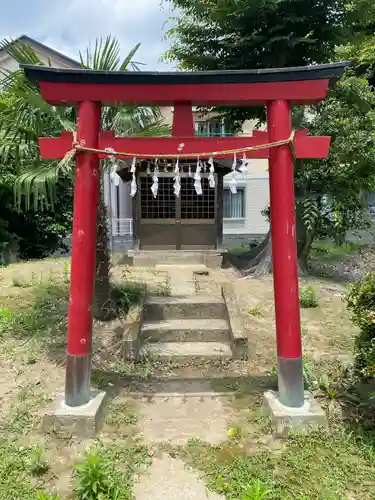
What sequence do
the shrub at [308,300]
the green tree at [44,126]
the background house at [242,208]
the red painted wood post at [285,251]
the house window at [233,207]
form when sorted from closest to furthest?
the red painted wood post at [285,251], the green tree at [44,126], the shrub at [308,300], the background house at [242,208], the house window at [233,207]

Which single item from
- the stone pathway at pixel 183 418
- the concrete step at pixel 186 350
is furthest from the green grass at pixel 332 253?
the stone pathway at pixel 183 418

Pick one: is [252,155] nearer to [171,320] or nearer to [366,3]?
[171,320]

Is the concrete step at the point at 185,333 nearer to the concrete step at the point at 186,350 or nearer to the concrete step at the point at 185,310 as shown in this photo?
the concrete step at the point at 186,350

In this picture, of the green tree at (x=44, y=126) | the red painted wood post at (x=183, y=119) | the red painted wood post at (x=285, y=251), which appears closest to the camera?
the red painted wood post at (x=285, y=251)

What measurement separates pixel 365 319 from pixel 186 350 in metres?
3.09

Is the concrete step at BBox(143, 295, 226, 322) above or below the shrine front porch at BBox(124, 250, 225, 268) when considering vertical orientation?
below

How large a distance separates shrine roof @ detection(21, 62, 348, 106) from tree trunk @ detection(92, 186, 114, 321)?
8.78 feet

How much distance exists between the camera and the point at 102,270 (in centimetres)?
668

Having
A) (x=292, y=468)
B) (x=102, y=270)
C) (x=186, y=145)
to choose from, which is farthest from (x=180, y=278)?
(x=292, y=468)

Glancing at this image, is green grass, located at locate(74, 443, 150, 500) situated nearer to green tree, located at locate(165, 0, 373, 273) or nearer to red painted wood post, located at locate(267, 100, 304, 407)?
red painted wood post, located at locate(267, 100, 304, 407)

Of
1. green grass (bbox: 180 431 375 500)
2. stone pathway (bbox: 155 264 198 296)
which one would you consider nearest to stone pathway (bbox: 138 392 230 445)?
green grass (bbox: 180 431 375 500)

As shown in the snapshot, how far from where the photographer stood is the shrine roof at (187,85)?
390 centimetres

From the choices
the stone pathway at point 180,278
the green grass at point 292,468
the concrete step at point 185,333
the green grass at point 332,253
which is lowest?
the green grass at point 292,468

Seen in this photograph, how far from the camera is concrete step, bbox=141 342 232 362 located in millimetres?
6031
